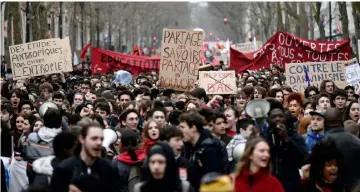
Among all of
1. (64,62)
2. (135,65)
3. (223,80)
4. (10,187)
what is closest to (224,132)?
(10,187)

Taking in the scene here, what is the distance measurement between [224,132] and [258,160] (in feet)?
9.09

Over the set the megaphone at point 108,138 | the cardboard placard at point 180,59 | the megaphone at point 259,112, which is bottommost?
the megaphone at point 108,138

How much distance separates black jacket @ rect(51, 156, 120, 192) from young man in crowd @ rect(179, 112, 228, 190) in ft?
4.01

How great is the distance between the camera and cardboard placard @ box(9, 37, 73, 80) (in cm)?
2134

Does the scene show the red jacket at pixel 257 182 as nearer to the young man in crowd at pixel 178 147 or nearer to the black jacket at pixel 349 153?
the young man in crowd at pixel 178 147

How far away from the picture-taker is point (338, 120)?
10617 mm

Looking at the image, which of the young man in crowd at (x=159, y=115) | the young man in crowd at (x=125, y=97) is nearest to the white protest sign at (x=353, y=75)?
the young man in crowd at (x=125, y=97)

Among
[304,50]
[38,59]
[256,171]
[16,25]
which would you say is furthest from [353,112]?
[16,25]

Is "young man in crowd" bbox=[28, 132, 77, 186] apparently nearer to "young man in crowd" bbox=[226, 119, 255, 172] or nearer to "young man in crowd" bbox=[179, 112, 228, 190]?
"young man in crowd" bbox=[179, 112, 228, 190]

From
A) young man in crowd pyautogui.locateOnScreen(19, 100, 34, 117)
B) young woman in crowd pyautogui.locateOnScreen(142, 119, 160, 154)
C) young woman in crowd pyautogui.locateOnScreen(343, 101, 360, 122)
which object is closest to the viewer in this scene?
young woman in crowd pyautogui.locateOnScreen(142, 119, 160, 154)

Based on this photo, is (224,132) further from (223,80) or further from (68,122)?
(223,80)

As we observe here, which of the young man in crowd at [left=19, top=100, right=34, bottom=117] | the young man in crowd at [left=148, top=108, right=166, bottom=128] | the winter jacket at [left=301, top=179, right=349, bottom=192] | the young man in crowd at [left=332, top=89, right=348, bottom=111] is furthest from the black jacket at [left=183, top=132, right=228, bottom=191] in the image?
the young man in crowd at [left=332, top=89, right=348, bottom=111]

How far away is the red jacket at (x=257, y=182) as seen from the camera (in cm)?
836

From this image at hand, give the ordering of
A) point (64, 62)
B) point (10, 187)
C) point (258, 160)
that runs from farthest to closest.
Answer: point (64, 62)
point (10, 187)
point (258, 160)
